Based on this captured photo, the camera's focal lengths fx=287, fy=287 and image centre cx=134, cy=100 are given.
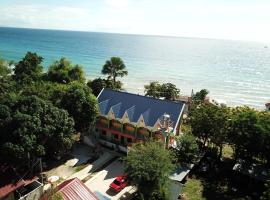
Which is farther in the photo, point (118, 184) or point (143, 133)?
point (143, 133)

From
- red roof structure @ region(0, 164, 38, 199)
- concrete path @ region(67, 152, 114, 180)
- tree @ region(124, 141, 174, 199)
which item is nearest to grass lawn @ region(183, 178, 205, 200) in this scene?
tree @ region(124, 141, 174, 199)

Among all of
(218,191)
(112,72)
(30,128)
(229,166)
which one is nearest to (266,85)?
(112,72)

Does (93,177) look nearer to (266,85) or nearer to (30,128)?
(30,128)

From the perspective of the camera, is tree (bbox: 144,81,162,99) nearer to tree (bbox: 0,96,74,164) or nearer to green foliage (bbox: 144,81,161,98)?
green foliage (bbox: 144,81,161,98)

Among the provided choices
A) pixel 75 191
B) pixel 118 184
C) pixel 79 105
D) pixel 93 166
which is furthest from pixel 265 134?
pixel 79 105

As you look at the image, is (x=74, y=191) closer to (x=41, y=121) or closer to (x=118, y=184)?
(x=118, y=184)
